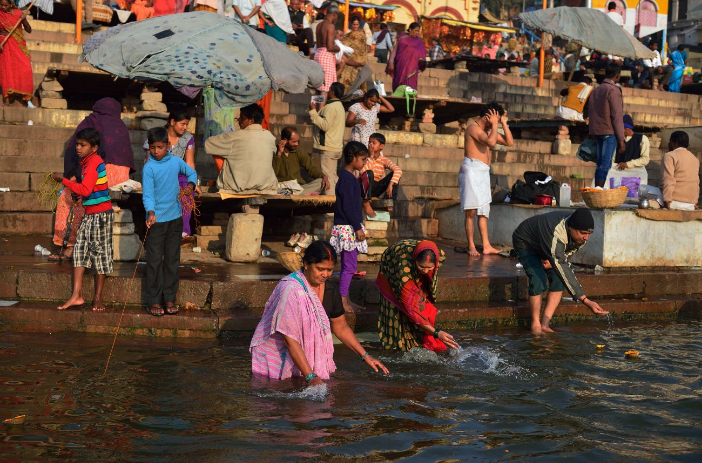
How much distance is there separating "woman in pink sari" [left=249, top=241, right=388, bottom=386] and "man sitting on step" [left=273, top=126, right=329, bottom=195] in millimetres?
4463

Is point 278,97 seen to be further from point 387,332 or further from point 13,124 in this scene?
point 387,332

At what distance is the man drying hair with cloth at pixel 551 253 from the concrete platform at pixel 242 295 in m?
0.49

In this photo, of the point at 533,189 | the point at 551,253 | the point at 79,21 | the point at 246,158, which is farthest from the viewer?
the point at 79,21

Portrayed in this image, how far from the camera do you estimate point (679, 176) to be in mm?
10266

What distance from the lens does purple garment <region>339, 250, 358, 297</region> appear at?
758 centimetres

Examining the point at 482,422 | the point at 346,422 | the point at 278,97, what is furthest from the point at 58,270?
the point at 278,97

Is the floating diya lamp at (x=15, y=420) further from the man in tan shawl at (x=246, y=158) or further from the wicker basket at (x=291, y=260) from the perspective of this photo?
the man in tan shawl at (x=246, y=158)

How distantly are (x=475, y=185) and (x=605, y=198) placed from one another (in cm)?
149

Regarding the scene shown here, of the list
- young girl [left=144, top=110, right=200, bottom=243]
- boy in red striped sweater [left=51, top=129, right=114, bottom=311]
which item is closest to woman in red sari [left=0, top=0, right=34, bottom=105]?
young girl [left=144, top=110, right=200, bottom=243]

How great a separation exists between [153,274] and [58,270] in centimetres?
110

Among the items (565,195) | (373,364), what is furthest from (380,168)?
(373,364)

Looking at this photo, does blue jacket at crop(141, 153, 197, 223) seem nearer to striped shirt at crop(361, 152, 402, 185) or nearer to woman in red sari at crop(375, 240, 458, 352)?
woman in red sari at crop(375, 240, 458, 352)

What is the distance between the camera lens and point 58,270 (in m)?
7.76

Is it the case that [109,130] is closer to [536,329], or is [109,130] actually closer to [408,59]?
[536,329]
